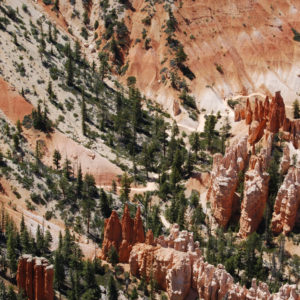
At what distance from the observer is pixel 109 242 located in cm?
7106

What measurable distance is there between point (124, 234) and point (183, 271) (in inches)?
412

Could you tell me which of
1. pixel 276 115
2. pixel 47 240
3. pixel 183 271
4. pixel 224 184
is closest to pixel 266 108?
pixel 276 115

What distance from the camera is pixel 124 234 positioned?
70.9 metres

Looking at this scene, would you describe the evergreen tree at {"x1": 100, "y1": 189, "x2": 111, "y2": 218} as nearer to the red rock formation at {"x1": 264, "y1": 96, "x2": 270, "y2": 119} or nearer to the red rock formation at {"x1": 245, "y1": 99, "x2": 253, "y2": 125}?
the red rock formation at {"x1": 264, "y1": 96, "x2": 270, "y2": 119}

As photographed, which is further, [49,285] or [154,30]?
[154,30]

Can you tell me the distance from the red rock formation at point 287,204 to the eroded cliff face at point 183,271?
58.1 ft

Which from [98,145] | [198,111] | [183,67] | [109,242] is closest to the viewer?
[109,242]

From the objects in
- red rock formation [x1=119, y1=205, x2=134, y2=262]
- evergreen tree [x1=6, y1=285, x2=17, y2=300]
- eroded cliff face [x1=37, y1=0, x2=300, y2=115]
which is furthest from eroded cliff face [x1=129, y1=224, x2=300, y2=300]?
eroded cliff face [x1=37, y1=0, x2=300, y2=115]

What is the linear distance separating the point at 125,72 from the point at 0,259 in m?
74.0

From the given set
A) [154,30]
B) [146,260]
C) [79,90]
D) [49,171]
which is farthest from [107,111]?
[146,260]

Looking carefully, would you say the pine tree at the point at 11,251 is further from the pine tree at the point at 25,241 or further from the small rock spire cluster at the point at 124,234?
the small rock spire cluster at the point at 124,234

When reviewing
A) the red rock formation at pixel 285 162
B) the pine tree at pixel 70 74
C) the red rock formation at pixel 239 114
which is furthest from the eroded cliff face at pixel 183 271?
the pine tree at pixel 70 74

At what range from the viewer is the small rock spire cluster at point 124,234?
231ft

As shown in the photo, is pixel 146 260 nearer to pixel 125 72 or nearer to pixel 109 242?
pixel 109 242
